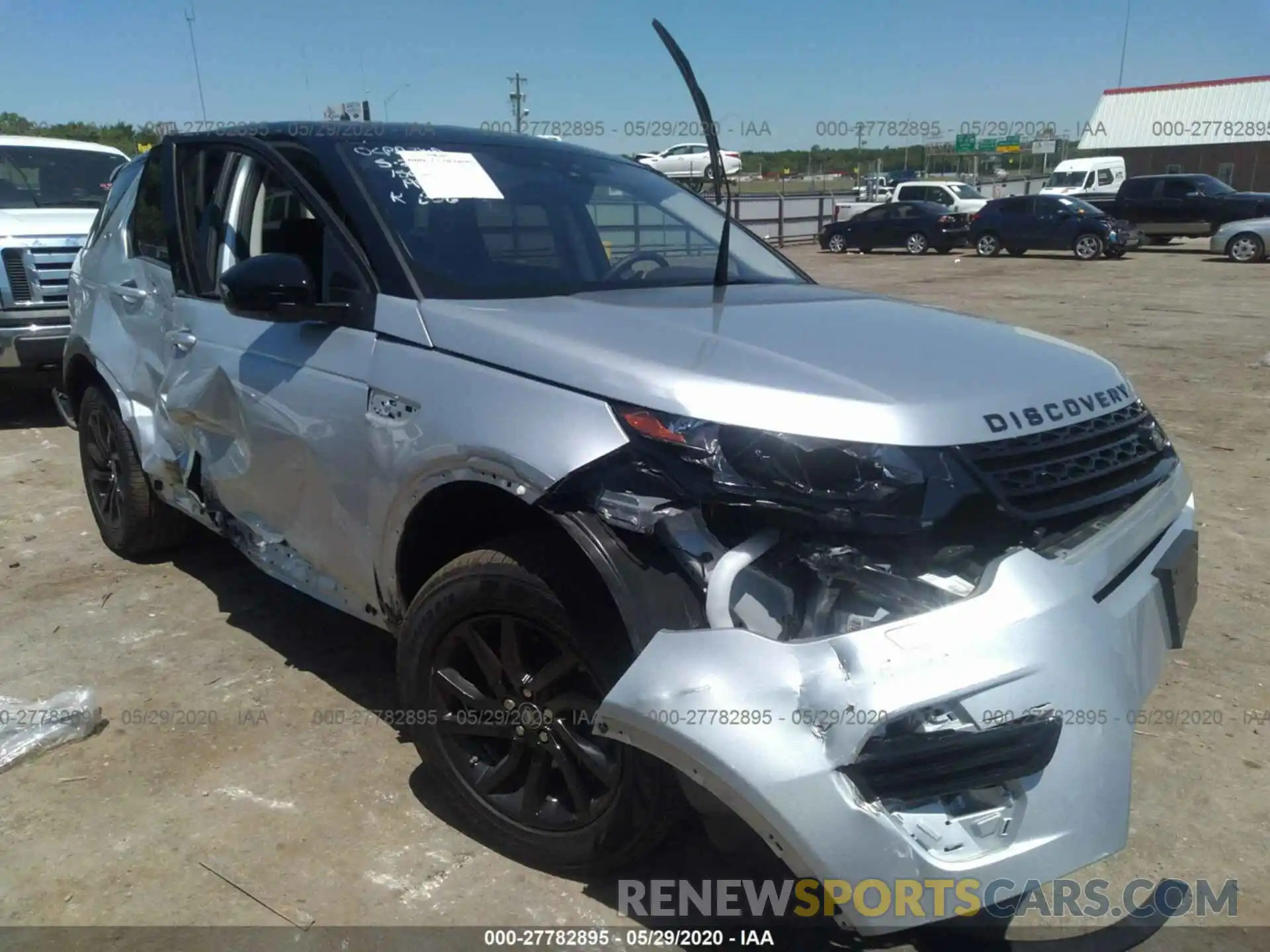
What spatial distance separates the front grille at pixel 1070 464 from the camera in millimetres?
2066

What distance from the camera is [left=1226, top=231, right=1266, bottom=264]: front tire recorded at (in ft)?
64.5

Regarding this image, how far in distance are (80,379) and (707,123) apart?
3.36 m

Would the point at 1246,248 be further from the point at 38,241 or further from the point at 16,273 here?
the point at 16,273

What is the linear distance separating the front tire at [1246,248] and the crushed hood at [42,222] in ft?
66.5

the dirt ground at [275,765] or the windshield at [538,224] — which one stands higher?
the windshield at [538,224]

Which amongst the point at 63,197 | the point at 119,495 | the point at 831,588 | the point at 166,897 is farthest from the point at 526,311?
the point at 63,197

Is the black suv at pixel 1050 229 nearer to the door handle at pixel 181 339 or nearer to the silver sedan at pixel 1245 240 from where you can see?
the silver sedan at pixel 1245 240

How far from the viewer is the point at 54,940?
2307mm

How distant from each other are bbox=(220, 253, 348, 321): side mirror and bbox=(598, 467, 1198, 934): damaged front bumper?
1.47 metres

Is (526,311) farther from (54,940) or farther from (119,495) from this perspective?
(119,495)
